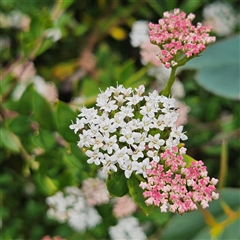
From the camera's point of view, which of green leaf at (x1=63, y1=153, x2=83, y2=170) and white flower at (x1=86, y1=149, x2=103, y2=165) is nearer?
white flower at (x1=86, y1=149, x2=103, y2=165)

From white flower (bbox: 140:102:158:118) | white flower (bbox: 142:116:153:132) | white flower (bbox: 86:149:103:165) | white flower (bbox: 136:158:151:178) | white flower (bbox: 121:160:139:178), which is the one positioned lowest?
white flower (bbox: 136:158:151:178)

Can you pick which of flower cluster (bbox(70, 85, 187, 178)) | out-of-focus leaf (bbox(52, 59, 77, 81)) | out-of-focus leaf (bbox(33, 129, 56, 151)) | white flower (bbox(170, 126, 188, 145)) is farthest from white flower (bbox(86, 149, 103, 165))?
out-of-focus leaf (bbox(52, 59, 77, 81))

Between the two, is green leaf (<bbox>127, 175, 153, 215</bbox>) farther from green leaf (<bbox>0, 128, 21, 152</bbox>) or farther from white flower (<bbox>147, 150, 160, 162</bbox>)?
green leaf (<bbox>0, 128, 21, 152</bbox>)

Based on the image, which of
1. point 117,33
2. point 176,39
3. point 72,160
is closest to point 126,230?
point 72,160

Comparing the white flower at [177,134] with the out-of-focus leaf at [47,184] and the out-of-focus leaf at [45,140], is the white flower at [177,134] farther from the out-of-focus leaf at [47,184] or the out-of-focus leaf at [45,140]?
the out-of-focus leaf at [47,184]

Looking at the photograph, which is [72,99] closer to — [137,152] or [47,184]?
[47,184]

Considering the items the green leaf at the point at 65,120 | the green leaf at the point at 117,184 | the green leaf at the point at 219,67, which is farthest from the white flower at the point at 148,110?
the green leaf at the point at 219,67

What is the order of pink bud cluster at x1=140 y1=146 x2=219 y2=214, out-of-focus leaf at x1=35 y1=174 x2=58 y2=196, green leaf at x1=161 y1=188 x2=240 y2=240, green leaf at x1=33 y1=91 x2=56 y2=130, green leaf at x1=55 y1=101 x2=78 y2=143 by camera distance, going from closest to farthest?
pink bud cluster at x1=140 y1=146 x2=219 y2=214, green leaf at x1=55 y1=101 x2=78 y2=143, green leaf at x1=33 y1=91 x2=56 y2=130, out-of-focus leaf at x1=35 y1=174 x2=58 y2=196, green leaf at x1=161 y1=188 x2=240 y2=240
